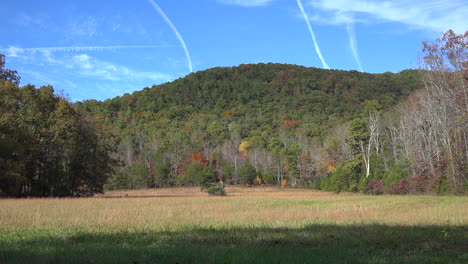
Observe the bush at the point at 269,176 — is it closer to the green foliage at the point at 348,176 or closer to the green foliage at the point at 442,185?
the green foliage at the point at 348,176

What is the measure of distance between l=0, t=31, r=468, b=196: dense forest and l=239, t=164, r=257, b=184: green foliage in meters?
0.26

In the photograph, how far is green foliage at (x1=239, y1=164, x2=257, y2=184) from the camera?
86.2 meters

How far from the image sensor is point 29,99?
34531 millimetres

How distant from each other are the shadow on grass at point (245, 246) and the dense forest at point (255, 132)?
23.6 m

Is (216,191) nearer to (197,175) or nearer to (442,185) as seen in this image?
(442,185)

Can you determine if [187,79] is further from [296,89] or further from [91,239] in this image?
[91,239]

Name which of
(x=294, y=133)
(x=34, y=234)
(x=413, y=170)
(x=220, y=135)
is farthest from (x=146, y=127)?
(x=34, y=234)

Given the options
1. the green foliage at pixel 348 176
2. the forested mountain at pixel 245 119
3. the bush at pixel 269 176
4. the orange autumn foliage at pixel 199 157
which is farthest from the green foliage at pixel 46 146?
the orange autumn foliage at pixel 199 157

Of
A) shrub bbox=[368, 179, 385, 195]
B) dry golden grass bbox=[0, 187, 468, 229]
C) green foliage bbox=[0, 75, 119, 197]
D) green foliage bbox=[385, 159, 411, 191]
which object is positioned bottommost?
shrub bbox=[368, 179, 385, 195]

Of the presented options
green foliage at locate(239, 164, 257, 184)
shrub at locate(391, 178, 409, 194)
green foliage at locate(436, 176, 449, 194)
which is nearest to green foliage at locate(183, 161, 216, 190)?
green foliage at locate(239, 164, 257, 184)

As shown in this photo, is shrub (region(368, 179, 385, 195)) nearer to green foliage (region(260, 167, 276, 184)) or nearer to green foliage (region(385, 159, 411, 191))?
green foliage (region(385, 159, 411, 191))

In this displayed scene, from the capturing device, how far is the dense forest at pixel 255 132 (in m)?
34.7

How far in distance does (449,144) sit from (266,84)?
353 ft

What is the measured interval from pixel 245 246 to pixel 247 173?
78.2 m
